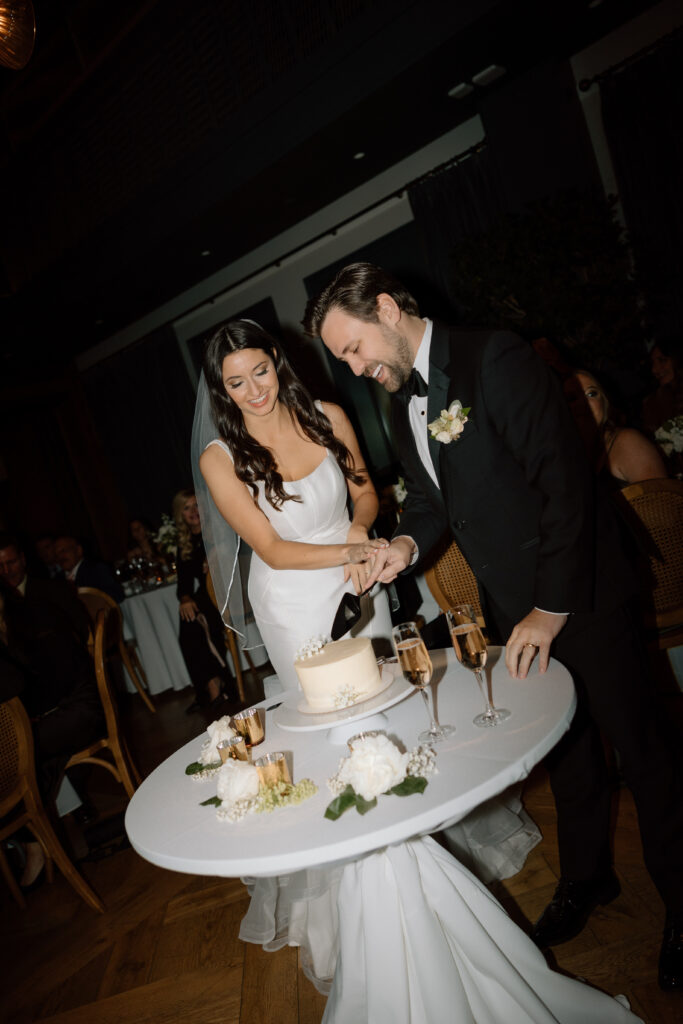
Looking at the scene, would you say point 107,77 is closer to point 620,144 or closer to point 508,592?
point 620,144

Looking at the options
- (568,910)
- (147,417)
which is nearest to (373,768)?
(568,910)

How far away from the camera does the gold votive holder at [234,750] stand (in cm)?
154

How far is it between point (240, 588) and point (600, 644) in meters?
1.47

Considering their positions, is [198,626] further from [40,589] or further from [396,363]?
[396,363]

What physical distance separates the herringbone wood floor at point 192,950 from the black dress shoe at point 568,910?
36mm

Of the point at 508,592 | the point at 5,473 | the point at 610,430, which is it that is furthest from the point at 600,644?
the point at 5,473

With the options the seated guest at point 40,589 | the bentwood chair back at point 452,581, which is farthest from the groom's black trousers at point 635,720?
the seated guest at point 40,589

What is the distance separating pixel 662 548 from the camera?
237 centimetres

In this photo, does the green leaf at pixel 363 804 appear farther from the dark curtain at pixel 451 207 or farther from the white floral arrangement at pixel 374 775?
the dark curtain at pixel 451 207

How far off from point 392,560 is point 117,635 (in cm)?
415

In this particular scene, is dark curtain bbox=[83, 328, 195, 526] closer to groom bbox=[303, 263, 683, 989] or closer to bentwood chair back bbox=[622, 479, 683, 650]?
bentwood chair back bbox=[622, 479, 683, 650]

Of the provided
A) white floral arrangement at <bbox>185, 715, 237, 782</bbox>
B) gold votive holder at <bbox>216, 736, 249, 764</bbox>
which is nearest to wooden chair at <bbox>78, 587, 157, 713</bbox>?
white floral arrangement at <bbox>185, 715, 237, 782</bbox>

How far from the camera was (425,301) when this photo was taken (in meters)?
6.95

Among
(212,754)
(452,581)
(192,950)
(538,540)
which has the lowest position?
(192,950)
